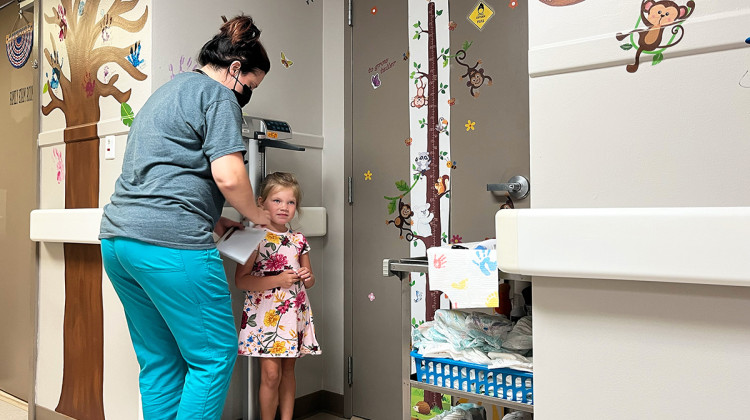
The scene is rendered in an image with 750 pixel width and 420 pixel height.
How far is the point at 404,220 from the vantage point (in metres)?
2.46

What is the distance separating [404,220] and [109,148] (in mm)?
1236

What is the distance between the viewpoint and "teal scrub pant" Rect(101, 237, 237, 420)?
64.7 inches

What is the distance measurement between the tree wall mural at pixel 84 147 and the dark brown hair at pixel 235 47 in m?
0.57

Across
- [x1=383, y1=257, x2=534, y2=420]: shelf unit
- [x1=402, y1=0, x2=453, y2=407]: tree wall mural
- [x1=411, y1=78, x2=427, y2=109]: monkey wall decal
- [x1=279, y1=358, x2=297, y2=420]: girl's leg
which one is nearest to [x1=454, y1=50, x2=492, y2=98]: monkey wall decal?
[x1=402, y1=0, x2=453, y2=407]: tree wall mural

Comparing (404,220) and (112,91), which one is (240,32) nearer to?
(112,91)

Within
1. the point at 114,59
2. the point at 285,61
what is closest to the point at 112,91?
the point at 114,59

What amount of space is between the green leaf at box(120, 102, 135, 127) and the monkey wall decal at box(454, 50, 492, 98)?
130 centimetres

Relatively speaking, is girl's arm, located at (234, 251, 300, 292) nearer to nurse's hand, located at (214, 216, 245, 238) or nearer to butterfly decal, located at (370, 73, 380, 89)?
nurse's hand, located at (214, 216, 245, 238)

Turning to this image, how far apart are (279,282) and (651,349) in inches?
53.1

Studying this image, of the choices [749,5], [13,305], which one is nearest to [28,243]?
[13,305]

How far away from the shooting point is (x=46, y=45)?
105 inches

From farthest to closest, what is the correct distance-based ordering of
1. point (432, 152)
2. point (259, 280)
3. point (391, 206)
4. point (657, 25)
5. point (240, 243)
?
point (391, 206), point (432, 152), point (259, 280), point (240, 243), point (657, 25)

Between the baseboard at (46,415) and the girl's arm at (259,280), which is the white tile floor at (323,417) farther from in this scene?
the baseboard at (46,415)

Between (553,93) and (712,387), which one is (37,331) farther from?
(712,387)
